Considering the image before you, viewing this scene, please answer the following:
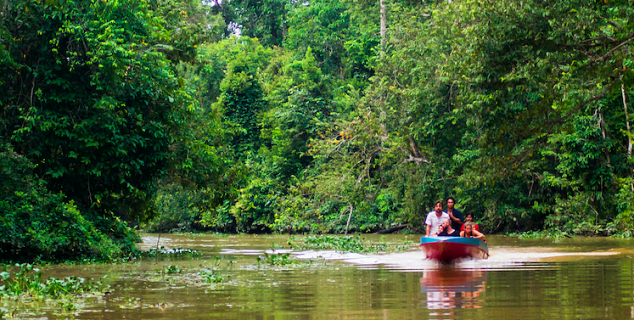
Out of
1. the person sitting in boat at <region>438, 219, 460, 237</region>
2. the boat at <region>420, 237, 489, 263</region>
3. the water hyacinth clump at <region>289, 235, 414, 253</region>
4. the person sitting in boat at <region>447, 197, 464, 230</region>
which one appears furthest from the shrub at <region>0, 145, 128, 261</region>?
the person sitting in boat at <region>447, 197, 464, 230</region>

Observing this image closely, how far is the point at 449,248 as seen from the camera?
1377cm

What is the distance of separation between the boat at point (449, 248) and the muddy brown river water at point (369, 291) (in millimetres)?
318

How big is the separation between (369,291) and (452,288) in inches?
44.0

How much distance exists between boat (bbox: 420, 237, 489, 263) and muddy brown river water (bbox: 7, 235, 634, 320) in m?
0.32

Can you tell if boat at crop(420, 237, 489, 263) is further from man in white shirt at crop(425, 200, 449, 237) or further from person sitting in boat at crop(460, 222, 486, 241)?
man in white shirt at crop(425, 200, 449, 237)

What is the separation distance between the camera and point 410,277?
10.5 metres

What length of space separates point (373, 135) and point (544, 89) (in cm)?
1655

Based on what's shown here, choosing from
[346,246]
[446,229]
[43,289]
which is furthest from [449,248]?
[43,289]

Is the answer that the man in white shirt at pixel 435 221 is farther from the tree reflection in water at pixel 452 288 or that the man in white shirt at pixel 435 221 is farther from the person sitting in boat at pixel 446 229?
the tree reflection in water at pixel 452 288

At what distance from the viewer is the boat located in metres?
13.6

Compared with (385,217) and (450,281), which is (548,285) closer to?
(450,281)

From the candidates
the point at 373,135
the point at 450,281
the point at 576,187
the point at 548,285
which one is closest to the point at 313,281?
the point at 450,281

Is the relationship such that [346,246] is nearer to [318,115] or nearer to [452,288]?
[452,288]

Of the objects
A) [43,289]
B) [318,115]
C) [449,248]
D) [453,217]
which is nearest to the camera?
[43,289]
